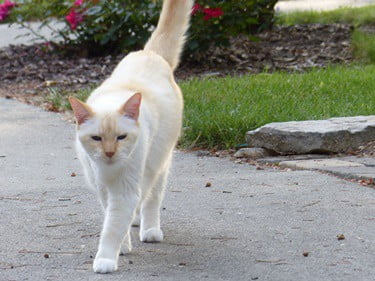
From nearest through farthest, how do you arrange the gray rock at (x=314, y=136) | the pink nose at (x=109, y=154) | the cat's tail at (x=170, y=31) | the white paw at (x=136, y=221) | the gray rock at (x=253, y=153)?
the pink nose at (x=109, y=154)
the white paw at (x=136, y=221)
the cat's tail at (x=170, y=31)
the gray rock at (x=314, y=136)
the gray rock at (x=253, y=153)

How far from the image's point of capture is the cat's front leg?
381cm

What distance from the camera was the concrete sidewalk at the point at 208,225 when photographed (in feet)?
12.6

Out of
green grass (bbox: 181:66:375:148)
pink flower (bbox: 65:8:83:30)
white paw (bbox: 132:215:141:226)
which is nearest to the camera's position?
white paw (bbox: 132:215:141:226)

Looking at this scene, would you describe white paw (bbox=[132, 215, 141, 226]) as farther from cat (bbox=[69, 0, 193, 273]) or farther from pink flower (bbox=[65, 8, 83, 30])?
pink flower (bbox=[65, 8, 83, 30])

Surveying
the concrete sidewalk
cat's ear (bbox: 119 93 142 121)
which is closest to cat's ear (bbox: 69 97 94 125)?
cat's ear (bbox: 119 93 142 121)

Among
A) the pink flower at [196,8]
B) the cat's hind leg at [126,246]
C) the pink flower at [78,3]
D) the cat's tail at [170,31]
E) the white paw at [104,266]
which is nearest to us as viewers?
the white paw at [104,266]

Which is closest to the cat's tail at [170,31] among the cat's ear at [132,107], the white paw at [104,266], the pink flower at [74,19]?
the cat's ear at [132,107]

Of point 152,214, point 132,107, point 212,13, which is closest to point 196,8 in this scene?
point 212,13

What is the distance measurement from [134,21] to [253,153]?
4288 millimetres

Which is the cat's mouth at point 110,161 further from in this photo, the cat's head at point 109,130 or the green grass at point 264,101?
the green grass at point 264,101

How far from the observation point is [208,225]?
462 centimetres

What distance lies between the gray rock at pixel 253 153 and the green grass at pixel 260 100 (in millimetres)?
223

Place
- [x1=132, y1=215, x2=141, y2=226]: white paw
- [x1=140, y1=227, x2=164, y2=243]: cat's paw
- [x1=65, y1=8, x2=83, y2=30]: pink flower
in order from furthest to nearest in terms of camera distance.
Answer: [x1=65, y1=8, x2=83, y2=30]: pink flower → [x1=132, y1=215, x2=141, y2=226]: white paw → [x1=140, y1=227, x2=164, y2=243]: cat's paw

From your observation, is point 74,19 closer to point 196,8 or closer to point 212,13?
point 196,8
